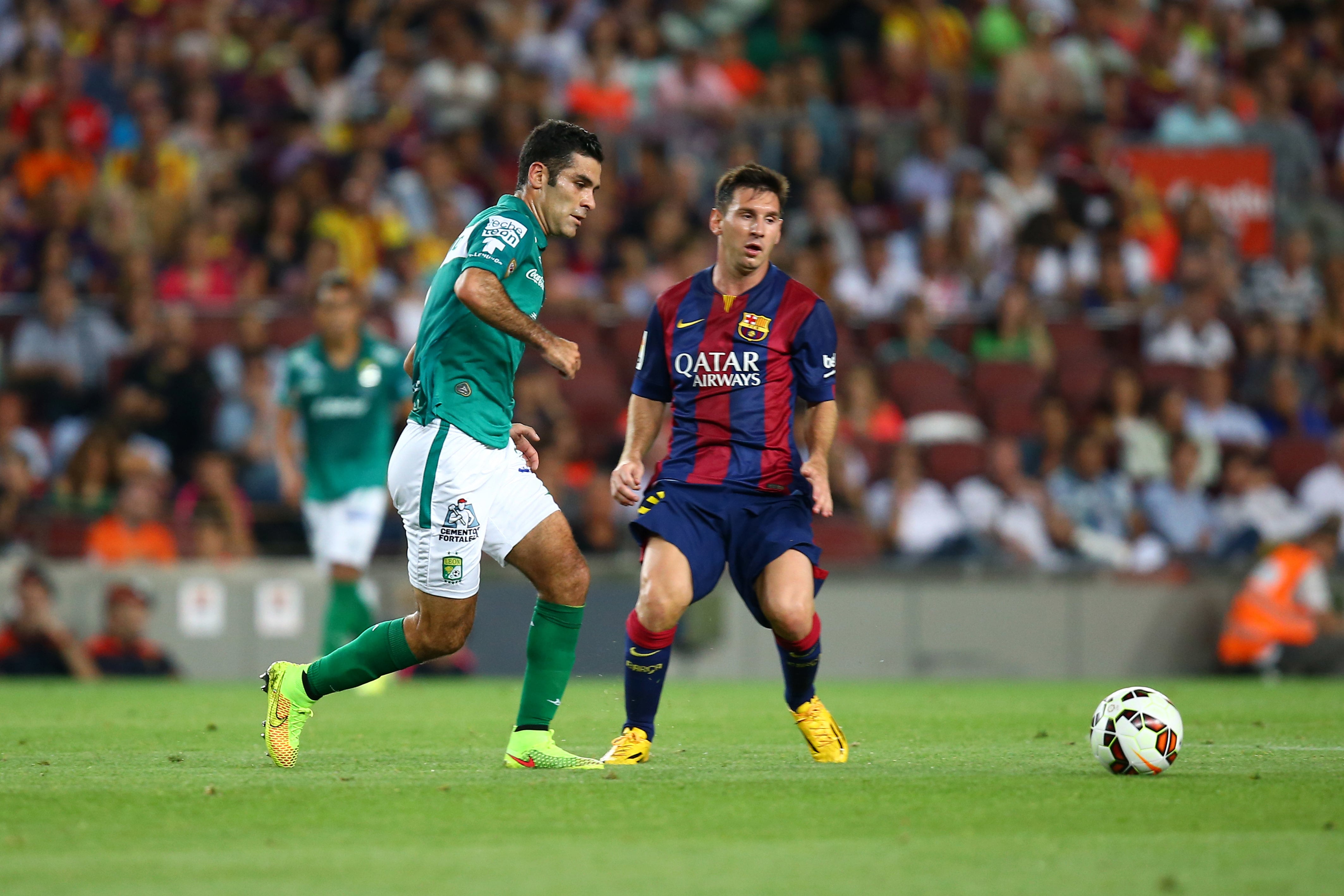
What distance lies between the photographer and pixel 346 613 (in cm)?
1162

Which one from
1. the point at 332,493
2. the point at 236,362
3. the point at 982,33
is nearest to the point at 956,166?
the point at 982,33

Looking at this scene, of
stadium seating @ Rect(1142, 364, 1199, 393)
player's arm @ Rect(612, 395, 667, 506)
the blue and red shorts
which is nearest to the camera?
player's arm @ Rect(612, 395, 667, 506)

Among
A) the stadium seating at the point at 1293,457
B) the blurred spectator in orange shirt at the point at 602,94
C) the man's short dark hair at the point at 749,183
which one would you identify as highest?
the blurred spectator in orange shirt at the point at 602,94

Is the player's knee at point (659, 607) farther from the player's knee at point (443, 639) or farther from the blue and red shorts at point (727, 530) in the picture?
the player's knee at point (443, 639)

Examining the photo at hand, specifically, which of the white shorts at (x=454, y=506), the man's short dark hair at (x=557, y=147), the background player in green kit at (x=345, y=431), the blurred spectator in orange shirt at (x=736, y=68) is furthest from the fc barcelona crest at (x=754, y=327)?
the blurred spectator in orange shirt at (x=736, y=68)

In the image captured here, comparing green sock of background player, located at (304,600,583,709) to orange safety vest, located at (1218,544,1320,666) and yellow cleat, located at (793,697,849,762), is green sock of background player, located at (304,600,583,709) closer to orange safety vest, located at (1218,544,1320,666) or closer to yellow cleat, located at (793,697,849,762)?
yellow cleat, located at (793,697,849,762)

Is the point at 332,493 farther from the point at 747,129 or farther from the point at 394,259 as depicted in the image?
the point at 747,129

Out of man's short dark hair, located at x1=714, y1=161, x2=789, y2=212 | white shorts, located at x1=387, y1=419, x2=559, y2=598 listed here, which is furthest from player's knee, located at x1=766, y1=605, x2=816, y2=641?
man's short dark hair, located at x1=714, y1=161, x2=789, y2=212

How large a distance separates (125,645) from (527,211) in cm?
812

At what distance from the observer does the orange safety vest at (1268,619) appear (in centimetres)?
1403

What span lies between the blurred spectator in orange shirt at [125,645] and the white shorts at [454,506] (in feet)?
24.8

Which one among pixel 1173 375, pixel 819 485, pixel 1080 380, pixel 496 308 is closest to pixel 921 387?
pixel 1080 380

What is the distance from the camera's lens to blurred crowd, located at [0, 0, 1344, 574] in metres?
14.5

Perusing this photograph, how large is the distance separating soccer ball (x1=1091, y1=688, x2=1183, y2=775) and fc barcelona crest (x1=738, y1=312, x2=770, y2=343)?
2007 millimetres
